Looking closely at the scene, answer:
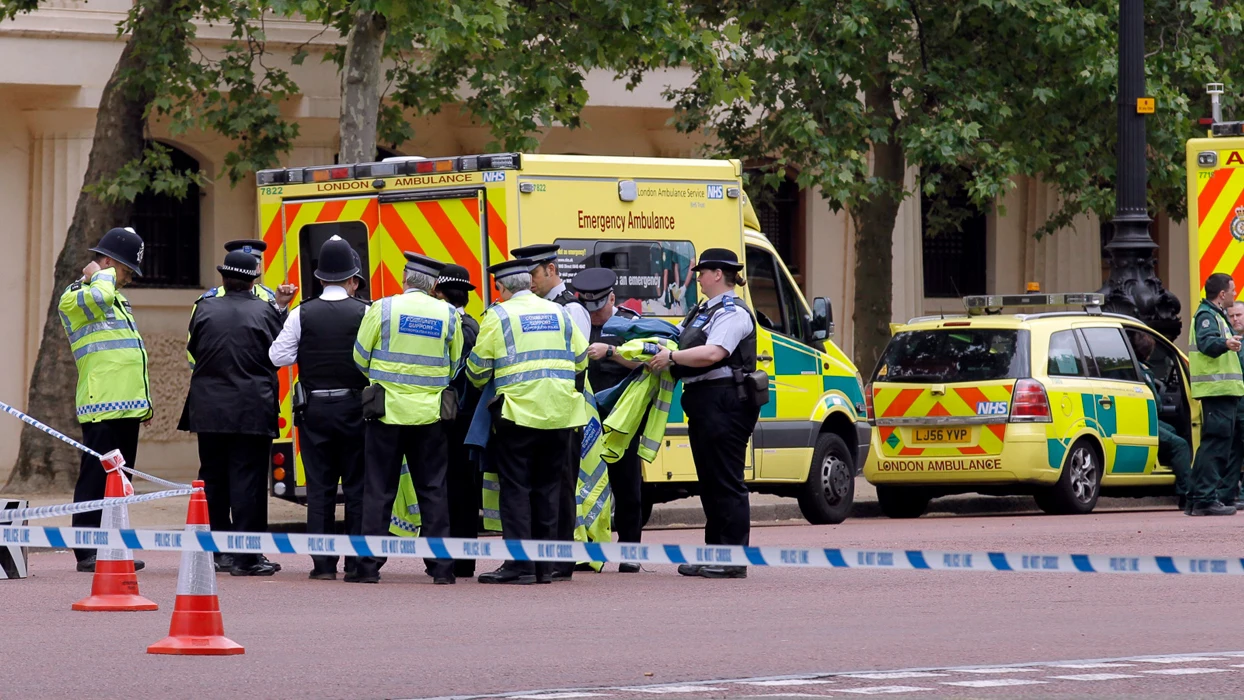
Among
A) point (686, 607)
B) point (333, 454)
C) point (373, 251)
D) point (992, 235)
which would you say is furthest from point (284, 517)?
point (992, 235)

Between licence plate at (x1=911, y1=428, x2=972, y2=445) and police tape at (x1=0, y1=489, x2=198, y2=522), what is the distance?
757 centimetres

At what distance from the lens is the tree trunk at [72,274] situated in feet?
61.5

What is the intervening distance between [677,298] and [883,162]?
8337 millimetres

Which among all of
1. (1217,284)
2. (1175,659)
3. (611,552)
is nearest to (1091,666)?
(1175,659)

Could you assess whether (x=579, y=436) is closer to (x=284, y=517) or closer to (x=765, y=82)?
(x=284, y=517)

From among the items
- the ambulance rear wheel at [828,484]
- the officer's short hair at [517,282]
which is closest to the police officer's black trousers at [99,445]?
the officer's short hair at [517,282]

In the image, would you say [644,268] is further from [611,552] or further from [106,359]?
[611,552]

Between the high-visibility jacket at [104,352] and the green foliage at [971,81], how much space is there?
883 centimetres

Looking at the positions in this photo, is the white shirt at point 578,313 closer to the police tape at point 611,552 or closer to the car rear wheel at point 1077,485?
the police tape at point 611,552

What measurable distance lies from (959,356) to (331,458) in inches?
255

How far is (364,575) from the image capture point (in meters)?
11.4

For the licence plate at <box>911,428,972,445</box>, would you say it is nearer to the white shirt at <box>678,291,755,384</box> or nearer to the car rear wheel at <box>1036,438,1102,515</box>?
the car rear wheel at <box>1036,438,1102,515</box>

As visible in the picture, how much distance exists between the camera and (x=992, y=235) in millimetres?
28641

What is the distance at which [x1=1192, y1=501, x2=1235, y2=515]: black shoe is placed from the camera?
621 inches
